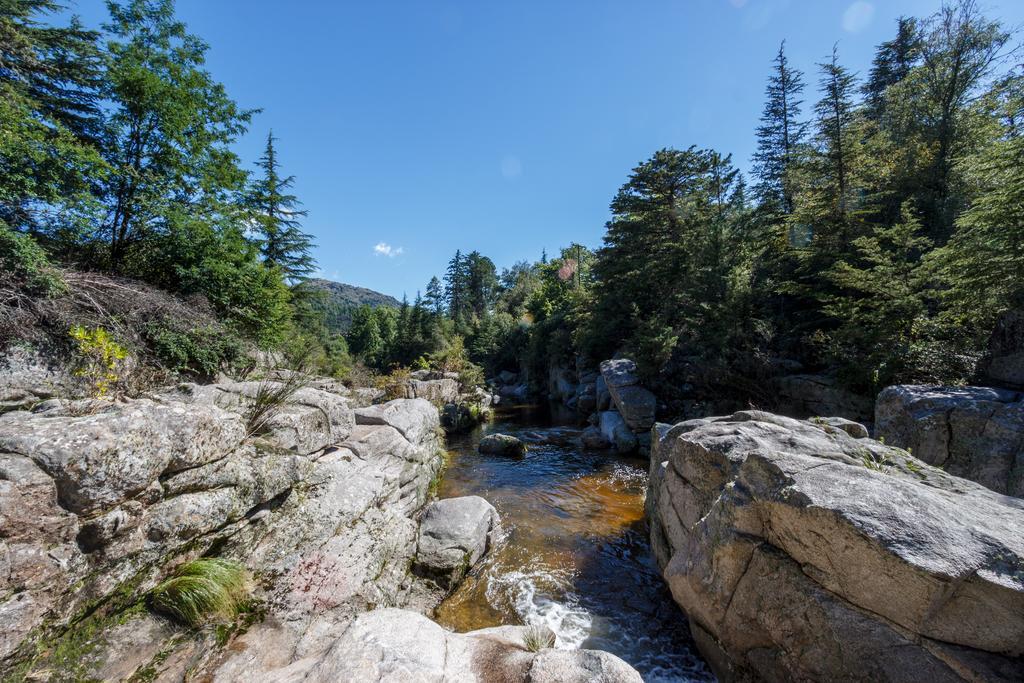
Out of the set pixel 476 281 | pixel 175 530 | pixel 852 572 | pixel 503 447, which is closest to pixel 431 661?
pixel 175 530

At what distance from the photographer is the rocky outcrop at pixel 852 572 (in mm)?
2500

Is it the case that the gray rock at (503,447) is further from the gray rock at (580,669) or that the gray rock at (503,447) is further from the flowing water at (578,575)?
the gray rock at (580,669)

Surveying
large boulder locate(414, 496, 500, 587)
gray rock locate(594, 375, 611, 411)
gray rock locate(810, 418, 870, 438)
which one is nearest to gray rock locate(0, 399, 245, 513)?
large boulder locate(414, 496, 500, 587)

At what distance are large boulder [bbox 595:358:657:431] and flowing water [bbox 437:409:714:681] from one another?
3.64m

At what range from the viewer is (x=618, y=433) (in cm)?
1341

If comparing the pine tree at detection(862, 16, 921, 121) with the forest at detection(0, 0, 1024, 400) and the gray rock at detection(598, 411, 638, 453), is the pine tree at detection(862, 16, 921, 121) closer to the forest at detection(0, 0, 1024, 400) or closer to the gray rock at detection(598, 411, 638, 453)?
the forest at detection(0, 0, 1024, 400)

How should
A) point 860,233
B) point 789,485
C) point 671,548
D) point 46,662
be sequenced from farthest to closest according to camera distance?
point 860,233, point 671,548, point 789,485, point 46,662

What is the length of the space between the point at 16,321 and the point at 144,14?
1052cm

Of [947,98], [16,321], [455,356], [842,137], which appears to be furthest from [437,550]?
[842,137]

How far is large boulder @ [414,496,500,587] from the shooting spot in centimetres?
534

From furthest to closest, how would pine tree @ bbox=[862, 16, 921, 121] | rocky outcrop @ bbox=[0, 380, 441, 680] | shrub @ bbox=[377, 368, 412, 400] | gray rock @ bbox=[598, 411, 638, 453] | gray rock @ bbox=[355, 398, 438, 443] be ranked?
pine tree @ bbox=[862, 16, 921, 121], shrub @ bbox=[377, 368, 412, 400], gray rock @ bbox=[598, 411, 638, 453], gray rock @ bbox=[355, 398, 438, 443], rocky outcrop @ bbox=[0, 380, 441, 680]

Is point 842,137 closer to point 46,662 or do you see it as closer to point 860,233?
point 860,233

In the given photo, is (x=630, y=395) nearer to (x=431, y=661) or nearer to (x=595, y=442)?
(x=595, y=442)

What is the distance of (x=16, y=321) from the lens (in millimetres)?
6168
